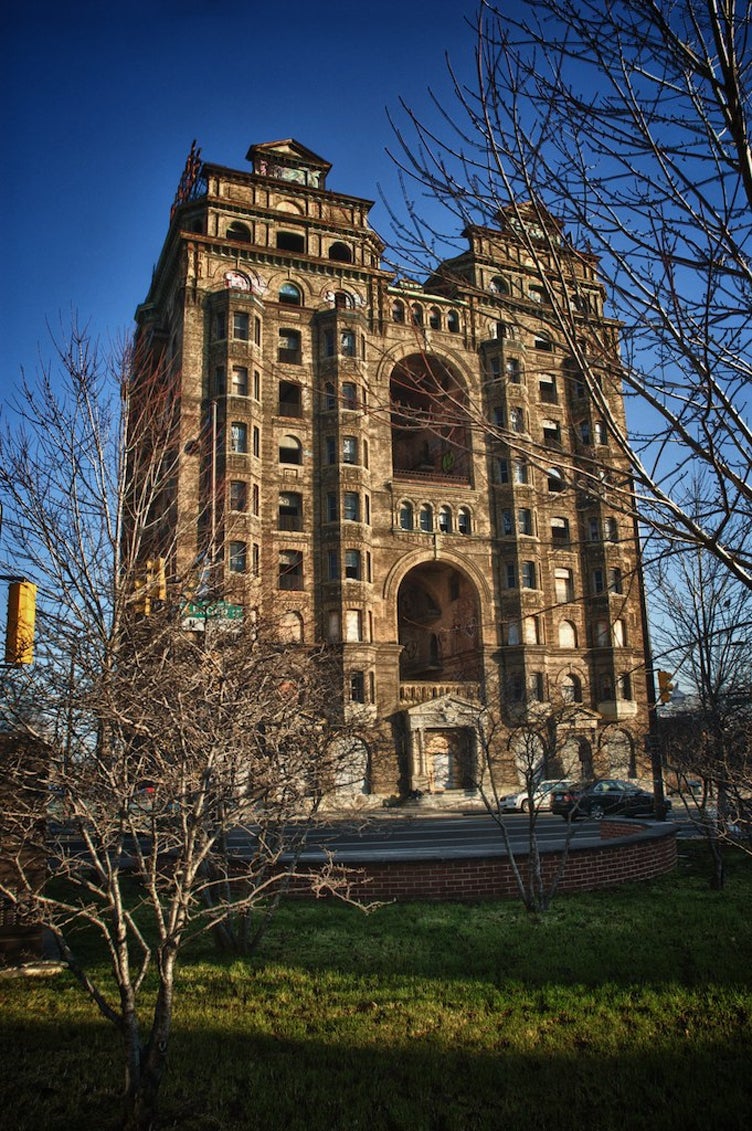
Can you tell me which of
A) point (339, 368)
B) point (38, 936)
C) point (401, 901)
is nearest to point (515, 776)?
point (339, 368)

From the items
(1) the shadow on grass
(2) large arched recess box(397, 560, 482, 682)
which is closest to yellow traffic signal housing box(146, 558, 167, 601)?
(1) the shadow on grass

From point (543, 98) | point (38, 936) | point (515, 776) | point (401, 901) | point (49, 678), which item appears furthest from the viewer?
point (515, 776)

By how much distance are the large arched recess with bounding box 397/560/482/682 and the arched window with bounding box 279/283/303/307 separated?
1568 cm

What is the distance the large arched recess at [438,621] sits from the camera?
40.9m

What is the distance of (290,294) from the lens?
4125 centimetres

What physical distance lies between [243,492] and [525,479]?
15.8m

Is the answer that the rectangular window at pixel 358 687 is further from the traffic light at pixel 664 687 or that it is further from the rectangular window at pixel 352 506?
the traffic light at pixel 664 687

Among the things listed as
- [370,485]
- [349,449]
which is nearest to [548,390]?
[370,485]

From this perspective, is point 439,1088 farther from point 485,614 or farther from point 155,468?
point 485,614

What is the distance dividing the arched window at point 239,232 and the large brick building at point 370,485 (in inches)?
3.1

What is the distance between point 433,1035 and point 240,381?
114 feet

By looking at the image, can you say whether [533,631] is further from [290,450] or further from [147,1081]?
[147,1081]

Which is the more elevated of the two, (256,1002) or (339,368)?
(339,368)

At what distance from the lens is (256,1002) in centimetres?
755
